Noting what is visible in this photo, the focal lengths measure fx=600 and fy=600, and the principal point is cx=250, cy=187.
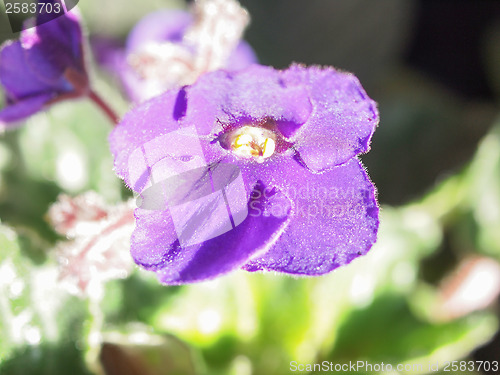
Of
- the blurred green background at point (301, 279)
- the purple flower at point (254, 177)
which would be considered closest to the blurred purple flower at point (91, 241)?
the blurred green background at point (301, 279)

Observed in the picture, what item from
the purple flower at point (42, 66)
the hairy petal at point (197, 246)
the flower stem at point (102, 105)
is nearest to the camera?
the hairy petal at point (197, 246)

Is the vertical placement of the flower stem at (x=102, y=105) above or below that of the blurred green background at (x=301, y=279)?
above

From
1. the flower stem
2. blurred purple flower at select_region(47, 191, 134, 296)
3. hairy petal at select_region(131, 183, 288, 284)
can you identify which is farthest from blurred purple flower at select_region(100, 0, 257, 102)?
hairy petal at select_region(131, 183, 288, 284)

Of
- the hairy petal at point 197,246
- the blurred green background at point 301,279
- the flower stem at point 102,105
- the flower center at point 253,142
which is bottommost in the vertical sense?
the blurred green background at point 301,279

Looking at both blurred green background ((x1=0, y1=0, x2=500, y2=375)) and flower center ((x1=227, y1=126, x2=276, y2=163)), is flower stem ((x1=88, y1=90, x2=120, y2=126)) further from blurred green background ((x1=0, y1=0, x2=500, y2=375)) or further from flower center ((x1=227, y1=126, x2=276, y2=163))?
flower center ((x1=227, y1=126, x2=276, y2=163))

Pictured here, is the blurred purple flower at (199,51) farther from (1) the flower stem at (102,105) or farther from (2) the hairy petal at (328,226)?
(2) the hairy petal at (328,226)

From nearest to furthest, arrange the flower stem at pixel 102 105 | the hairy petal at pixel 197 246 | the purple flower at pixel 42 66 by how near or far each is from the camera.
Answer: the hairy petal at pixel 197 246 → the purple flower at pixel 42 66 → the flower stem at pixel 102 105

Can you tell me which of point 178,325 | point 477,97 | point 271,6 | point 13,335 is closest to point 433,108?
point 477,97

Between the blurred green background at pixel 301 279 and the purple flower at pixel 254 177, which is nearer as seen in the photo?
the purple flower at pixel 254 177

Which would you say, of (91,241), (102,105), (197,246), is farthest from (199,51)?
(197,246)
